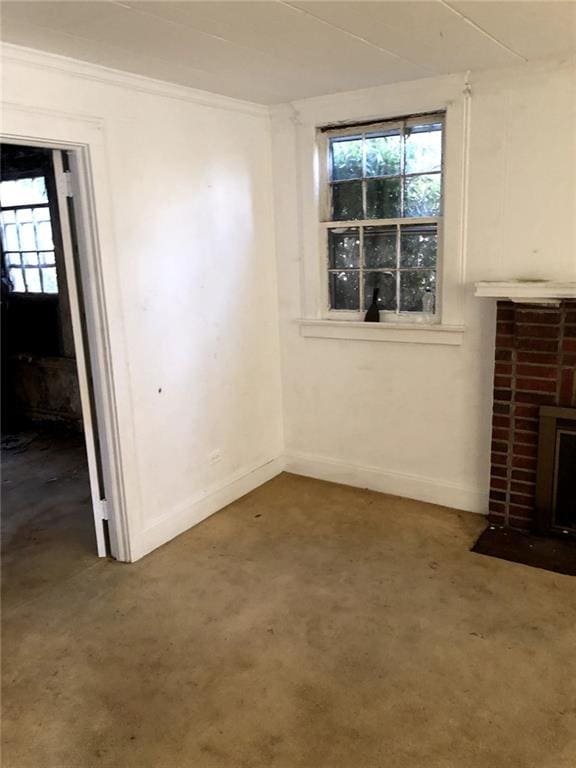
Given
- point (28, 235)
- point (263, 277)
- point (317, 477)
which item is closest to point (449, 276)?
point (263, 277)

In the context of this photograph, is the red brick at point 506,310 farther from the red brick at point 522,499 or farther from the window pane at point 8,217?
the window pane at point 8,217

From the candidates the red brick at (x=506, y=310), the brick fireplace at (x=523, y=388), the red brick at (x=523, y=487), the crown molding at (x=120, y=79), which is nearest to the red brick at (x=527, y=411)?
the brick fireplace at (x=523, y=388)

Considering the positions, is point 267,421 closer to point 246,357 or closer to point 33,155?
point 246,357

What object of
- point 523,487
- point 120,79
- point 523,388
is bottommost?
point 523,487

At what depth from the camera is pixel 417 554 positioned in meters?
3.16

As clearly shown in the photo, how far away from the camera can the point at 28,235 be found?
538cm

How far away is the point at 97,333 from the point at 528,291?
6.89 ft

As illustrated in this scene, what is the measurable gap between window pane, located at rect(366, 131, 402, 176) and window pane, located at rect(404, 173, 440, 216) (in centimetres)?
13

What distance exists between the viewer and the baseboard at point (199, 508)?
3268 mm

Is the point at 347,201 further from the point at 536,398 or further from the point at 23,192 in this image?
the point at 23,192

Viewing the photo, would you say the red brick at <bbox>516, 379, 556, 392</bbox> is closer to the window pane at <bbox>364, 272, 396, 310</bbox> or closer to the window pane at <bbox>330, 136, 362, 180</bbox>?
the window pane at <bbox>364, 272, 396, 310</bbox>

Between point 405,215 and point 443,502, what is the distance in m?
1.72

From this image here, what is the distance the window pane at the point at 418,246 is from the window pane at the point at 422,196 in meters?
0.09

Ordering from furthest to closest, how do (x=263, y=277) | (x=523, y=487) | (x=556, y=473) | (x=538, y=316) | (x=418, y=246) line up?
(x=263, y=277) < (x=418, y=246) < (x=523, y=487) < (x=556, y=473) < (x=538, y=316)
